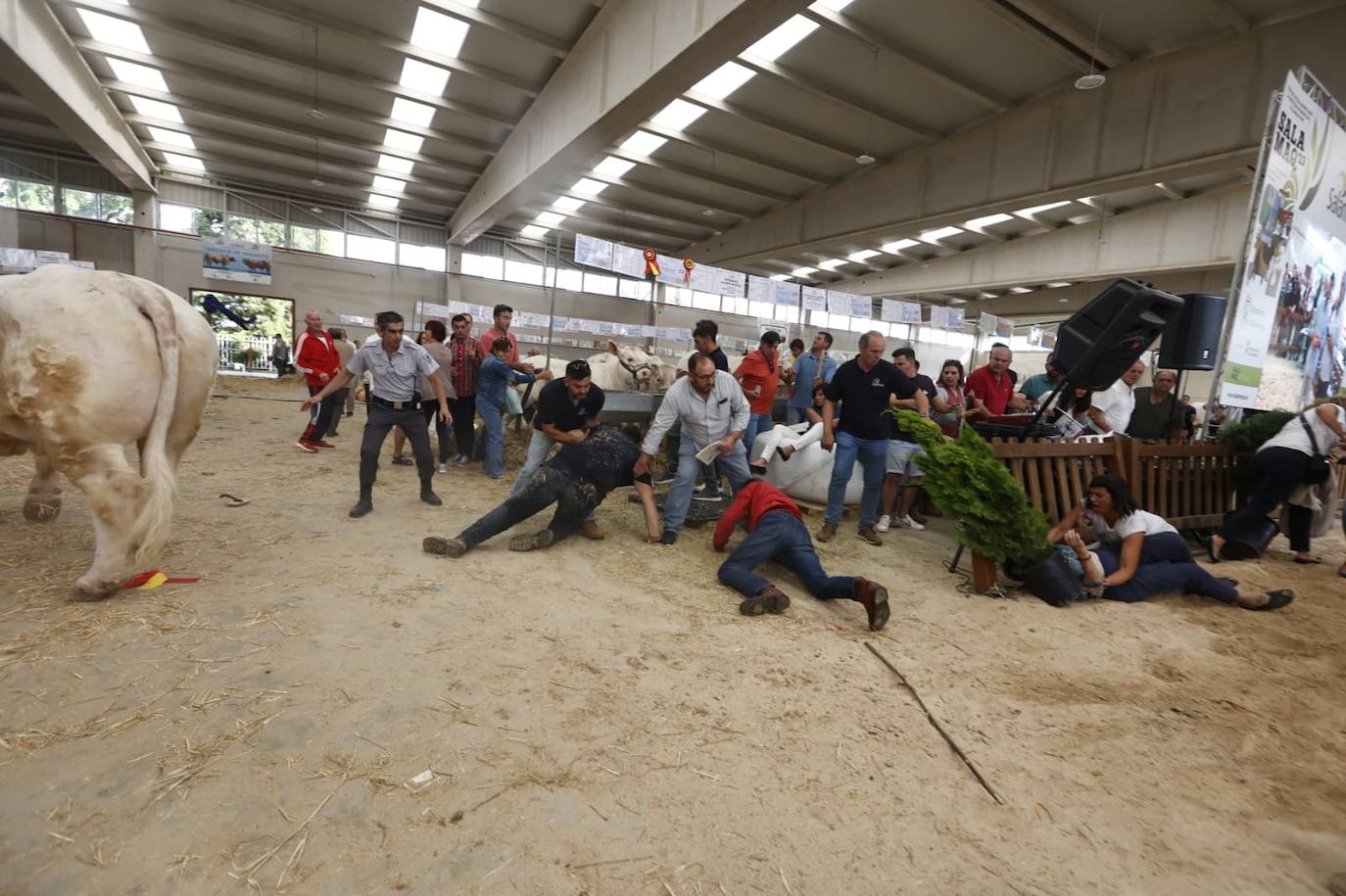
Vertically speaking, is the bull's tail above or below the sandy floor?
above

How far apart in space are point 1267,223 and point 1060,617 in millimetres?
5430

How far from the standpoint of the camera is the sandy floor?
1591 millimetres

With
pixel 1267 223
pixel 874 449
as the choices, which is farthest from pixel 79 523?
pixel 1267 223

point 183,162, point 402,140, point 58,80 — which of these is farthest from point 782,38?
point 183,162

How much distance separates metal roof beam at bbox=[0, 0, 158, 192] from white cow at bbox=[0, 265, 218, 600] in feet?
29.2

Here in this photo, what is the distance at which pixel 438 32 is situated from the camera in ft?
28.3

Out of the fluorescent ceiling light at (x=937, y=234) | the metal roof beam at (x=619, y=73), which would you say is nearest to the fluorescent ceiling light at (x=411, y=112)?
the metal roof beam at (x=619, y=73)

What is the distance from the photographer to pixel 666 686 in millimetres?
2506

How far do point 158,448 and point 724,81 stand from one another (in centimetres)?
936

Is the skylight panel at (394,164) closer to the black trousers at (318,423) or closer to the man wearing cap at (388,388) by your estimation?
the black trousers at (318,423)

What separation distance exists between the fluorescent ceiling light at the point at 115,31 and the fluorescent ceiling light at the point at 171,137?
378cm

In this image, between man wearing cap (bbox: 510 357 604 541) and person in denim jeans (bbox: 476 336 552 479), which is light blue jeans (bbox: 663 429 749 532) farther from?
person in denim jeans (bbox: 476 336 552 479)

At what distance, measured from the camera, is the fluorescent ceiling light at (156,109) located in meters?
11.6

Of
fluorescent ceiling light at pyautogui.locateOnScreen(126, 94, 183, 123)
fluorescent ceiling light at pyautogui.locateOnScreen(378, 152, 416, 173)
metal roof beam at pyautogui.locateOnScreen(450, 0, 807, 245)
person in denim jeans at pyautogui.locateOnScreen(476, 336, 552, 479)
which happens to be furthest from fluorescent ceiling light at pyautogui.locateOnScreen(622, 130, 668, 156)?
fluorescent ceiling light at pyautogui.locateOnScreen(126, 94, 183, 123)
